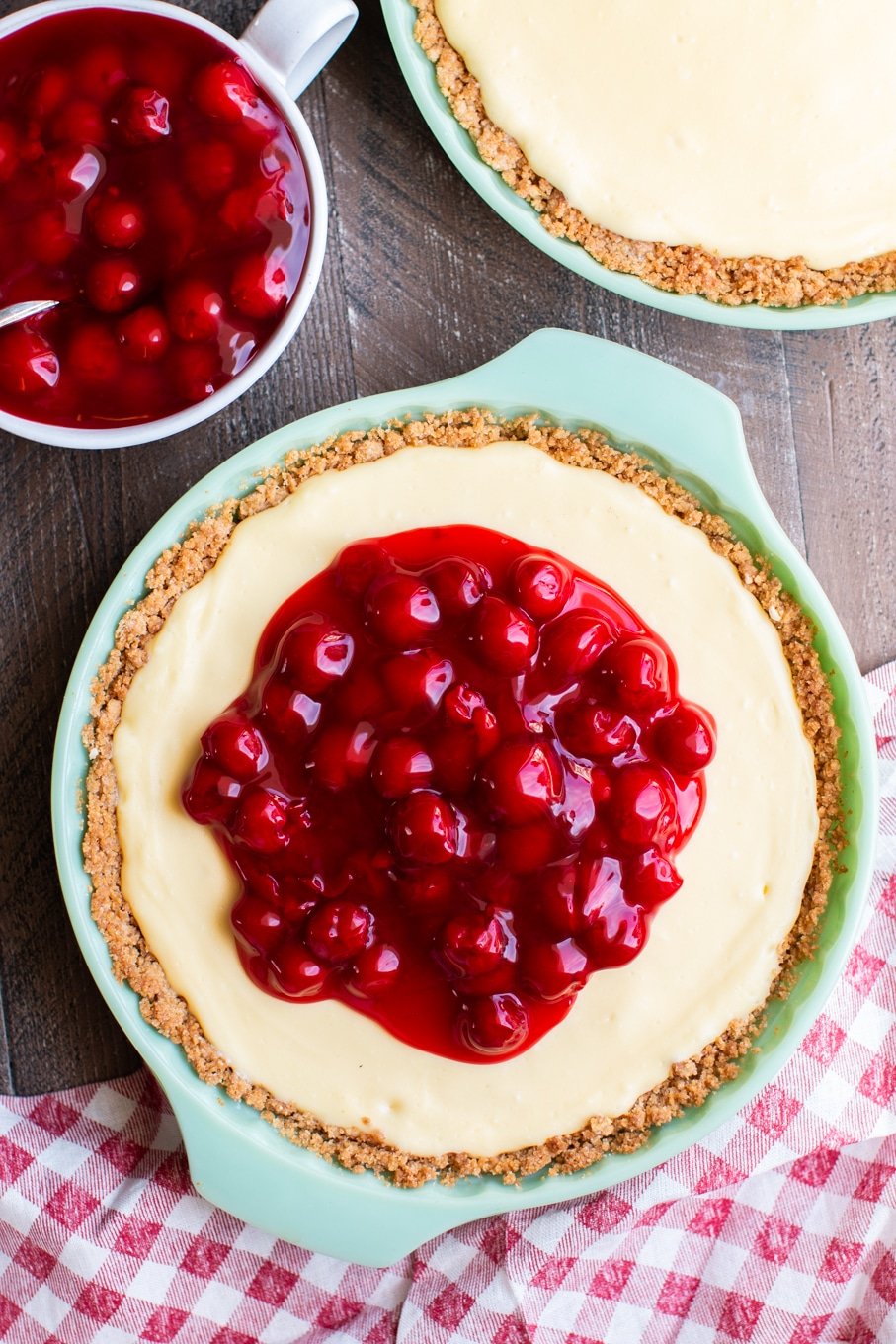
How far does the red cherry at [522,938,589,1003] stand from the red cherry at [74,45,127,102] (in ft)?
3.72

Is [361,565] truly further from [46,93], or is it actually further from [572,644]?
[46,93]

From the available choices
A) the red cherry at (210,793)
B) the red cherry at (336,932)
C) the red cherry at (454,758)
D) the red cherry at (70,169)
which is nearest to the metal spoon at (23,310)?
the red cherry at (70,169)

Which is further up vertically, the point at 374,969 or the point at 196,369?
the point at 196,369

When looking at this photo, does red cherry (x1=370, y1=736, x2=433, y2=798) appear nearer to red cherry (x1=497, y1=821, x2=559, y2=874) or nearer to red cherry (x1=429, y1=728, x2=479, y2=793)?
red cherry (x1=429, y1=728, x2=479, y2=793)

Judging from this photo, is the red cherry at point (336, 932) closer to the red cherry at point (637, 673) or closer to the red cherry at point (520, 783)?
the red cherry at point (520, 783)

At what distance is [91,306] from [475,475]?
0.50m

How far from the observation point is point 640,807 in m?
1.42

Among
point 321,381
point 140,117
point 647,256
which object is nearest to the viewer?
point 140,117

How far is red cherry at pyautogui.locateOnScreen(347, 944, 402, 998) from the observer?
1.46 meters

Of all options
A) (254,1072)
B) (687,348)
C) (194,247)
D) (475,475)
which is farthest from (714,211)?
(254,1072)

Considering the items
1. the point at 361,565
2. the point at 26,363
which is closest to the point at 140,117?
the point at 26,363

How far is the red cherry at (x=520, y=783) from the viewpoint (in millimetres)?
1391

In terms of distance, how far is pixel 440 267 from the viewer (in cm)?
167

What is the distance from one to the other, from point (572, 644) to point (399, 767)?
0.25 meters
